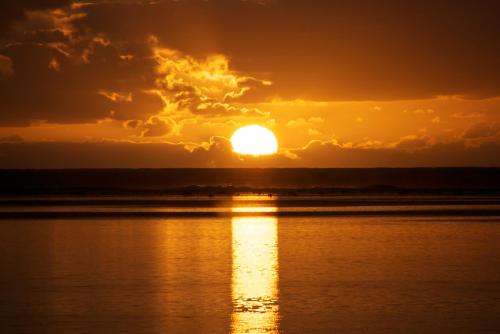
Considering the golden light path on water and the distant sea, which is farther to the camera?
the distant sea

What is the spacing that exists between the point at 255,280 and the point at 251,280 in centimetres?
10

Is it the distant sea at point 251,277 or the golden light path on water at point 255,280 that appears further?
the distant sea at point 251,277

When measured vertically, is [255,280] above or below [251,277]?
below

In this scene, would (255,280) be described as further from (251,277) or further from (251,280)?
(251,277)

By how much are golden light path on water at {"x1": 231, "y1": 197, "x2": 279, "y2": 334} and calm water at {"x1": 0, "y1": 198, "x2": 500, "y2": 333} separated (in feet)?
0.13

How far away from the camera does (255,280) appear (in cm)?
1992

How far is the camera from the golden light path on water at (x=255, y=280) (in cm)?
1506

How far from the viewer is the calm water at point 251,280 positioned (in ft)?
49.6

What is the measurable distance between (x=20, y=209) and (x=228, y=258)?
97.3 ft

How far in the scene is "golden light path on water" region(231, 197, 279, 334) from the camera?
15062 mm

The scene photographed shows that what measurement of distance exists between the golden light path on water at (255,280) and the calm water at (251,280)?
40mm

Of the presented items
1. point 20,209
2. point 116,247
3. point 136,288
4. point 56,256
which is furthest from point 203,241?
point 20,209

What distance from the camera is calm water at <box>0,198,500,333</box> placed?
49.6 feet

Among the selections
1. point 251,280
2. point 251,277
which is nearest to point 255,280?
point 251,280
